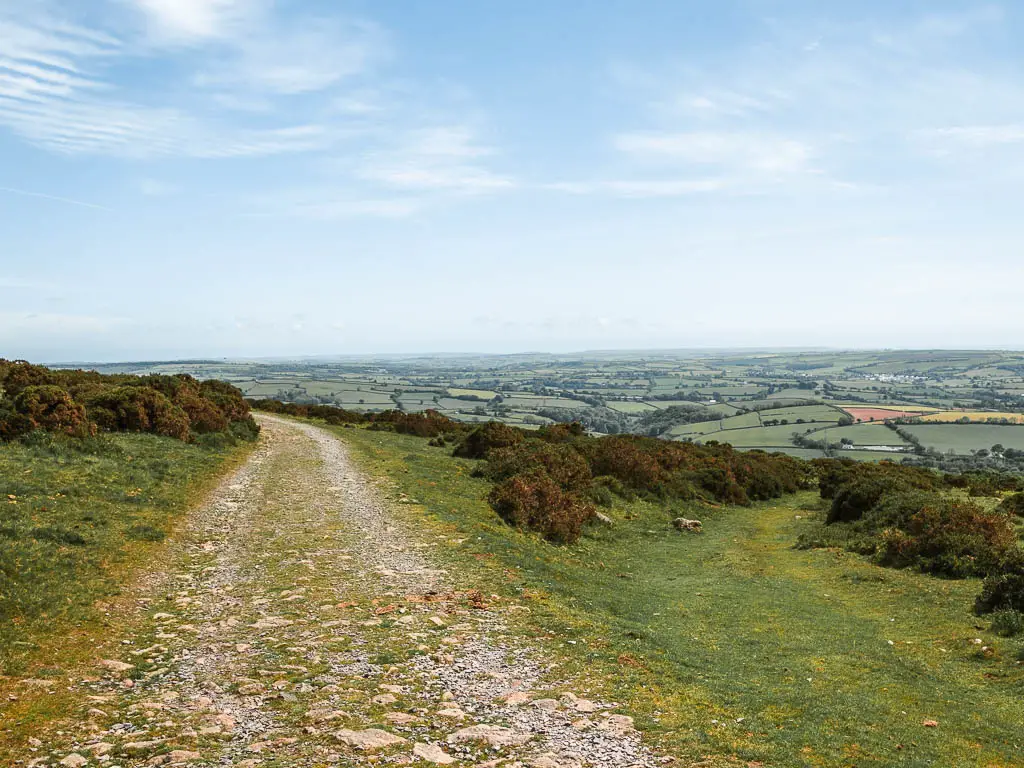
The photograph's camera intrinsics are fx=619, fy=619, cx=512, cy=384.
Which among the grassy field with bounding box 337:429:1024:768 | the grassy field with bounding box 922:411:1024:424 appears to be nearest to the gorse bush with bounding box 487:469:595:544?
the grassy field with bounding box 337:429:1024:768

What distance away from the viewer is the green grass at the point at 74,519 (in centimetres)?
998

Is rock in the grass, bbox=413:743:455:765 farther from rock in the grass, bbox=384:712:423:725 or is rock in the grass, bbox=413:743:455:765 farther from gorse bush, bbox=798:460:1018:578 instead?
gorse bush, bbox=798:460:1018:578

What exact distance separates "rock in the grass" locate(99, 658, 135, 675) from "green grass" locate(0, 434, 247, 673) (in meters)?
0.96

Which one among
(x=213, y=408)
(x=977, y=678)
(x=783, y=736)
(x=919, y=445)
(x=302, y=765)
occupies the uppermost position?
(x=213, y=408)

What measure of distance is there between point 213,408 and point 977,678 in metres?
32.4

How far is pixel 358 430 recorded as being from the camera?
4575 cm

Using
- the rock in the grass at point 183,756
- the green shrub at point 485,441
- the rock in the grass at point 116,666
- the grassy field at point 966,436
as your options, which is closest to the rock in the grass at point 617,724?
the rock in the grass at point 183,756

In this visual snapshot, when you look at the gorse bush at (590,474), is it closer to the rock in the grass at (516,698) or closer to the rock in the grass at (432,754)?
the rock in the grass at (516,698)

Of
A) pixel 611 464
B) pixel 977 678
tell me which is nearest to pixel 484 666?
pixel 977 678

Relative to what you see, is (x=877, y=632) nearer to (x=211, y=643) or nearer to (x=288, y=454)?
→ (x=211, y=643)

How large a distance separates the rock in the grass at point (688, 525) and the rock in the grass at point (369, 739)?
68.3 feet

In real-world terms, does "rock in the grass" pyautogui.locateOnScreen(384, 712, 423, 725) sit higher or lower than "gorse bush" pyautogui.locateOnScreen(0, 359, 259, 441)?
lower

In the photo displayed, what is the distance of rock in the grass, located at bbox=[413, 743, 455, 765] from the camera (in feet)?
21.7

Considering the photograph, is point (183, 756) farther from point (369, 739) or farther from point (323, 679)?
point (323, 679)
